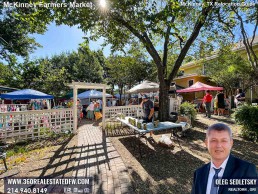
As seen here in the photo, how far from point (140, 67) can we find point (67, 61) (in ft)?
46.8

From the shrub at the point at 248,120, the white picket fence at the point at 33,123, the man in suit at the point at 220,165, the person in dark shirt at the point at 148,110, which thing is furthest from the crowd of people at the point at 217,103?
the man in suit at the point at 220,165

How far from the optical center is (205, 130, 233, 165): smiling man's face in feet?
4.10

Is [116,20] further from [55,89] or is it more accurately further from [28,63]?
[28,63]

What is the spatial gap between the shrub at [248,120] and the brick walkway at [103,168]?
209 inches

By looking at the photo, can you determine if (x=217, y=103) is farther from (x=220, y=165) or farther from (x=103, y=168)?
(x=220, y=165)

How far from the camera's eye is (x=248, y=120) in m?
6.50

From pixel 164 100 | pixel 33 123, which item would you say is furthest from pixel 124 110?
pixel 33 123

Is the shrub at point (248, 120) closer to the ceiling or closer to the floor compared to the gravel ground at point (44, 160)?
closer to the ceiling

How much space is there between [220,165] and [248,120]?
663 centimetres

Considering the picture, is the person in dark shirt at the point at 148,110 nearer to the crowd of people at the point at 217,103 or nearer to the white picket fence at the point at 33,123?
the white picket fence at the point at 33,123

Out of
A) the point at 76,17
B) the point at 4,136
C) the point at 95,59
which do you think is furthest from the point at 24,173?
the point at 95,59

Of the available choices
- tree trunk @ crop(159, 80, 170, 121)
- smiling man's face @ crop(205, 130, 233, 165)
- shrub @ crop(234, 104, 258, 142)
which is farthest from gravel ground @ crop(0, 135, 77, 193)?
shrub @ crop(234, 104, 258, 142)

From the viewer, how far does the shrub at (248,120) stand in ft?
20.6

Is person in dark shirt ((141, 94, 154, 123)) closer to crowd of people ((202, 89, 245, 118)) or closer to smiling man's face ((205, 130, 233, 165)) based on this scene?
smiling man's face ((205, 130, 233, 165))
